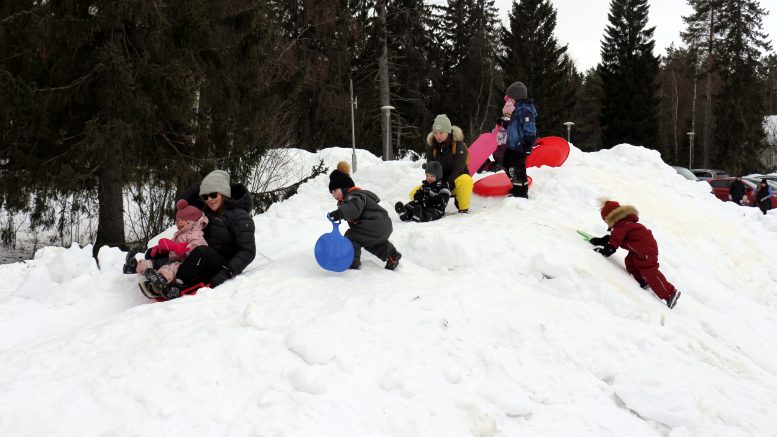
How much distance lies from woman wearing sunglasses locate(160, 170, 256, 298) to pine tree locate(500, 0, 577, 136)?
98.8 ft

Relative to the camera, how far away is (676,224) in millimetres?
7676

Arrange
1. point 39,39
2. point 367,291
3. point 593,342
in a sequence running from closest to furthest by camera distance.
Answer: point 593,342
point 367,291
point 39,39

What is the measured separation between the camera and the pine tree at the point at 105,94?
24.2 feet

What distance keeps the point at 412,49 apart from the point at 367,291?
20.0m

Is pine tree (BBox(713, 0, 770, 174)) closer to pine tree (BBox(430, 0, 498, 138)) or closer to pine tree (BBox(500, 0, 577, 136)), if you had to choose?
pine tree (BBox(500, 0, 577, 136))

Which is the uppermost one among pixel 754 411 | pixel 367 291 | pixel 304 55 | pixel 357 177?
pixel 304 55

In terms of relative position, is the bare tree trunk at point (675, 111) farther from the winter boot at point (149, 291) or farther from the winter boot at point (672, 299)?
the winter boot at point (149, 291)

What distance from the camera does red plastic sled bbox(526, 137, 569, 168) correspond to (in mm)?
9102

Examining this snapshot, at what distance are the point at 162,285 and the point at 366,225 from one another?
188cm

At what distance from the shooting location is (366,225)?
4.89 meters

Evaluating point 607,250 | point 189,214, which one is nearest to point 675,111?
point 607,250

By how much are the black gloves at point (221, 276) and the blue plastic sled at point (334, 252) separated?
82cm

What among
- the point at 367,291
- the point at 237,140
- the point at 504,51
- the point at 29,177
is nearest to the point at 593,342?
the point at 367,291

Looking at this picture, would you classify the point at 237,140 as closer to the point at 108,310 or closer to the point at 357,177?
the point at 357,177
